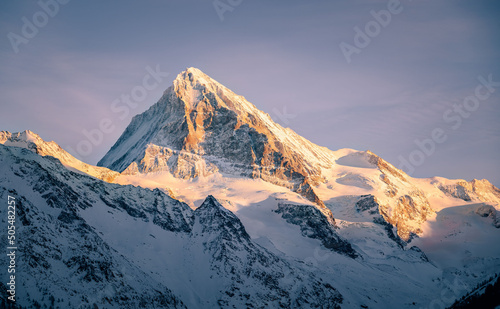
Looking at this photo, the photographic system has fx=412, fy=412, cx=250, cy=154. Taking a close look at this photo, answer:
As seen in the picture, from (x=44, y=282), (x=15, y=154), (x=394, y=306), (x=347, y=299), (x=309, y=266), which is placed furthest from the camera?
(x=309, y=266)

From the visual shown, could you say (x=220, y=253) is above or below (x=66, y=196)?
above

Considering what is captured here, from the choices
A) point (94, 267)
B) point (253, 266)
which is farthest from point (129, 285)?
point (253, 266)

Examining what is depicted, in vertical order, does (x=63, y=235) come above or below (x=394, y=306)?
below

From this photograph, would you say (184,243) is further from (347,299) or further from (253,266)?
(347,299)

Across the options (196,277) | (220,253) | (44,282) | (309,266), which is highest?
(309,266)

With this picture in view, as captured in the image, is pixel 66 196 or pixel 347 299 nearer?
pixel 66 196

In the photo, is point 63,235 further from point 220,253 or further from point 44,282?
point 220,253

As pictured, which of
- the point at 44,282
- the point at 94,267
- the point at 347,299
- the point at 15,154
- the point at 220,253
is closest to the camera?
the point at 44,282

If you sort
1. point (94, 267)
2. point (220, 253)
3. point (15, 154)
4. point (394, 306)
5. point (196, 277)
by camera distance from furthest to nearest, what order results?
point (394, 306)
point (220, 253)
point (196, 277)
point (15, 154)
point (94, 267)

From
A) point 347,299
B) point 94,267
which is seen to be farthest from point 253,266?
point 94,267
